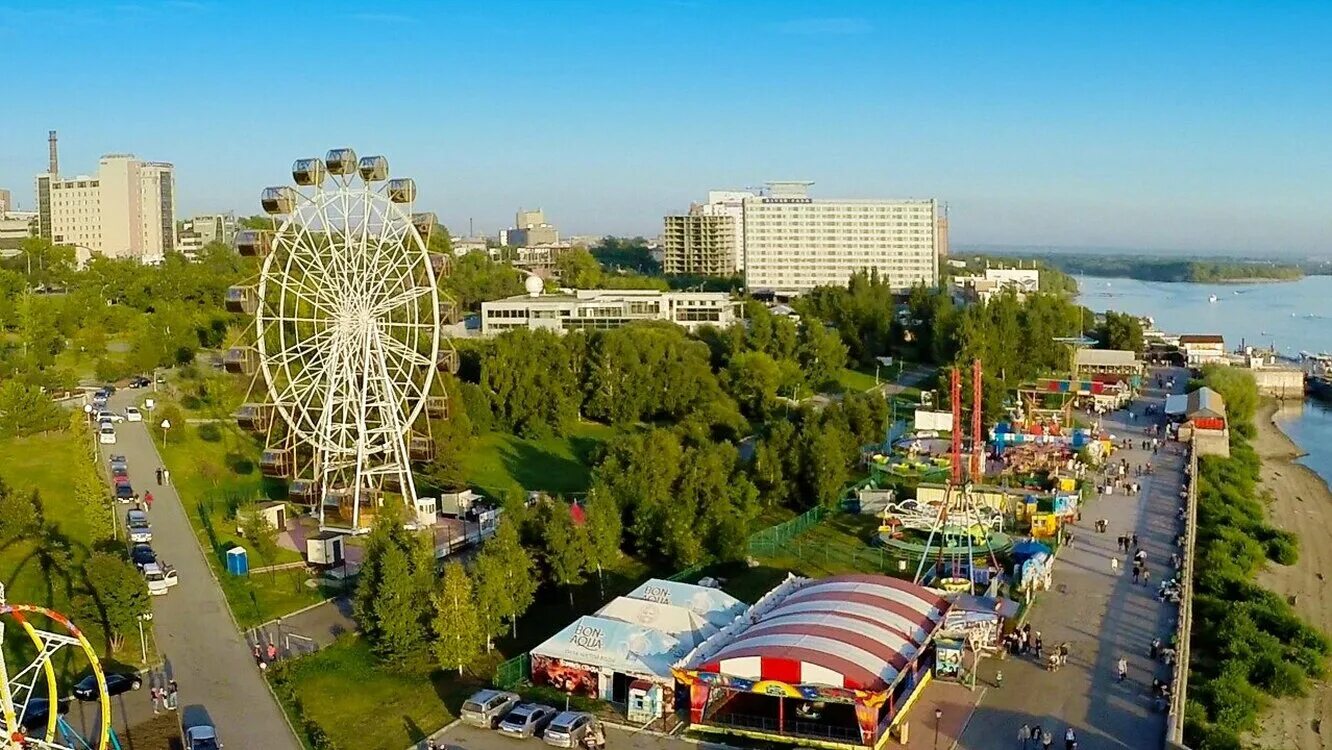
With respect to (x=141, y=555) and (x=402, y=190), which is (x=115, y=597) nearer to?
(x=141, y=555)

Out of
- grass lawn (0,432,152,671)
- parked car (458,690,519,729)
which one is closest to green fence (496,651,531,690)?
parked car (458,690,519,729)

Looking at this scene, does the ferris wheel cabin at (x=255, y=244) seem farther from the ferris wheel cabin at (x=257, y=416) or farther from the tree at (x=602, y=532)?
the tree at (x=602, y=532)

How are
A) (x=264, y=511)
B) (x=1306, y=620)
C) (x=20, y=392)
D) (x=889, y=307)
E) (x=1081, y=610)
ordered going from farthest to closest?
(x=889, y=307) < (x=20, y=392) < (x=264, y=511) < (x=1306, y=620) < (x=1081, y=610)

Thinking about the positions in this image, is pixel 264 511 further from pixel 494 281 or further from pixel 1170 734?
pixel 494 281

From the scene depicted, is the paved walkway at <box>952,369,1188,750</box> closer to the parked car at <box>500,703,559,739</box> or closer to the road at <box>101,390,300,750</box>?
the parked car at <box>500,703,559,739</box>

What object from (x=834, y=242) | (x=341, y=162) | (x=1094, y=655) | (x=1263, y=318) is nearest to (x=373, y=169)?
(x=341, y=162)

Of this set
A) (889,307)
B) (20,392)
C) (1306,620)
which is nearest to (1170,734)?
(1306,620)
